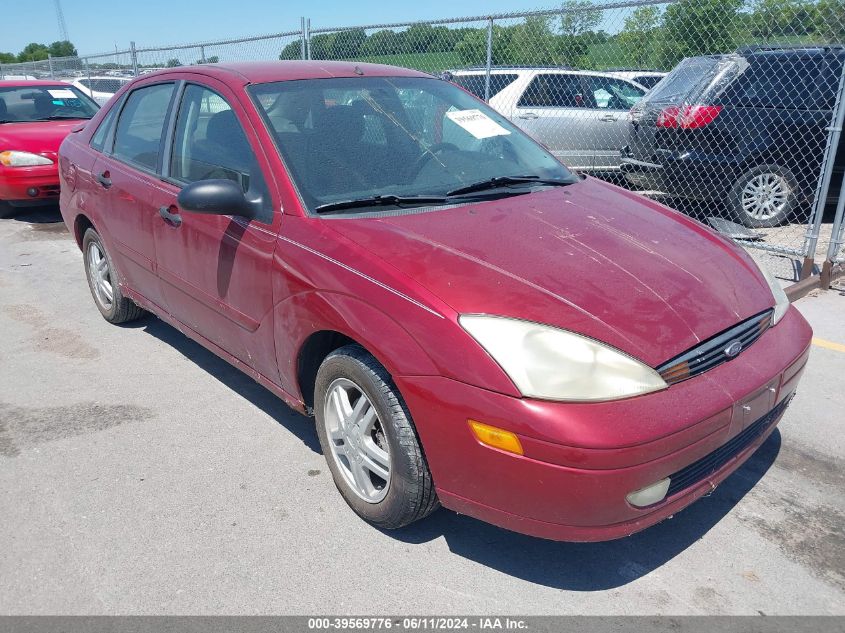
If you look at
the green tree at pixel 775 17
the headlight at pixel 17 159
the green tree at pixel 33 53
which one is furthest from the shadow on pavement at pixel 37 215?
the green tree at pixel 33 53

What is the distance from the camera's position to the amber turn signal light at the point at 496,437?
2309mm

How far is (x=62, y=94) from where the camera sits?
10.0 meters

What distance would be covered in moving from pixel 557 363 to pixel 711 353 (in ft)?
Answer: 2.00

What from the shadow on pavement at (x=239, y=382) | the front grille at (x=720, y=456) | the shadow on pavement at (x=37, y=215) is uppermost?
the front grille at (x=720, y=456)

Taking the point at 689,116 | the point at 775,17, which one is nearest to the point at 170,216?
the point at 689,116

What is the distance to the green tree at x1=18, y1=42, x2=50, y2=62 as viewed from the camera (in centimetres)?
6511

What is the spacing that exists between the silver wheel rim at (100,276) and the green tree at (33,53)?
68.0m

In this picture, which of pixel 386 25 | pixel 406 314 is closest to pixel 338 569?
pixel 406 314

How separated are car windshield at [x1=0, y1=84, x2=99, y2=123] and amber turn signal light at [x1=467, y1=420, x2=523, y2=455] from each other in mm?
9249

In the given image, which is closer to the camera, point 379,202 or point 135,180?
point 379,202

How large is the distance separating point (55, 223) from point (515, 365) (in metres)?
8.57

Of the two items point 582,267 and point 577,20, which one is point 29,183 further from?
point 582,267

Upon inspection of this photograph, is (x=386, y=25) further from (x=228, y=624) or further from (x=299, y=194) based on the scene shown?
(x=228, y=624)

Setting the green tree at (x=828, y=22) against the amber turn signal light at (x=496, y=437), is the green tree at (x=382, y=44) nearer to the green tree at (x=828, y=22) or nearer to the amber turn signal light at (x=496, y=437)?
the green tree at (x=828, y=22)
